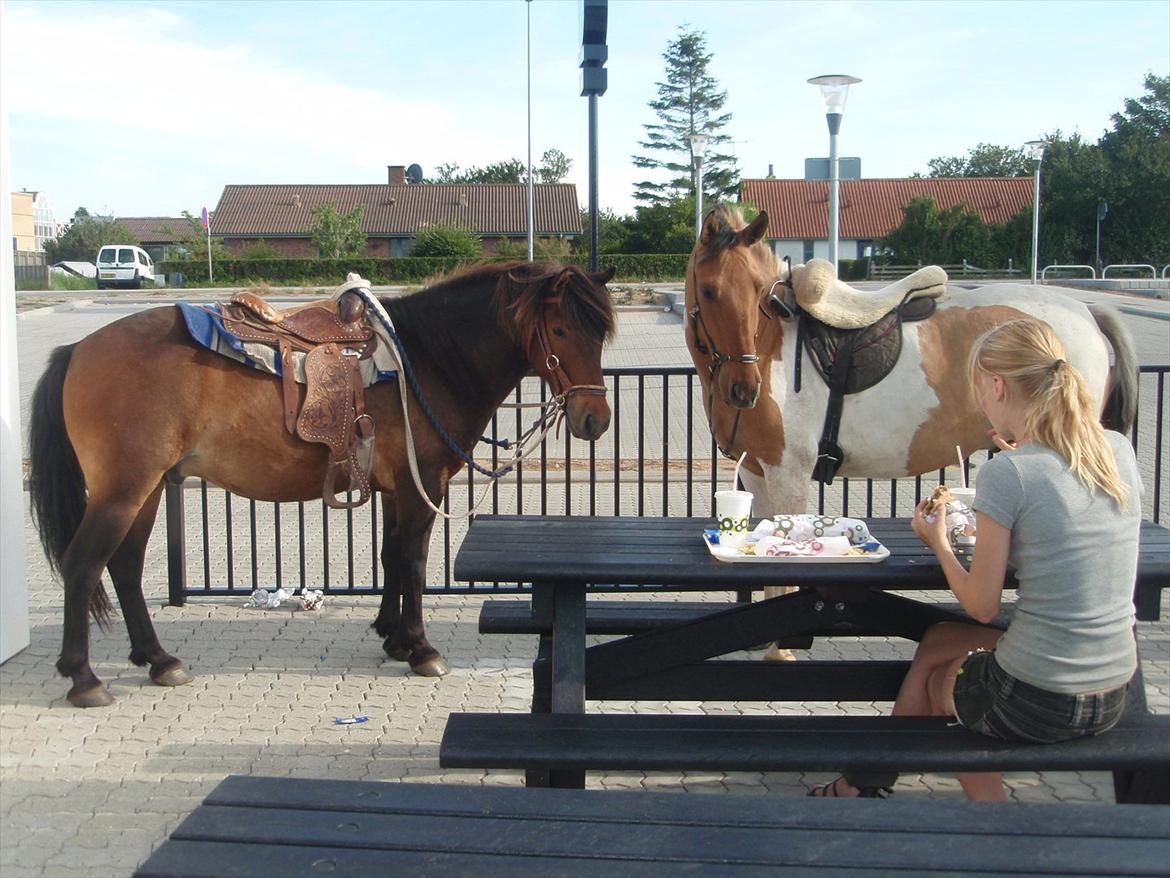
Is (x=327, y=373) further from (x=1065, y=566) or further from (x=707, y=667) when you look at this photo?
(x=1065, y=566)

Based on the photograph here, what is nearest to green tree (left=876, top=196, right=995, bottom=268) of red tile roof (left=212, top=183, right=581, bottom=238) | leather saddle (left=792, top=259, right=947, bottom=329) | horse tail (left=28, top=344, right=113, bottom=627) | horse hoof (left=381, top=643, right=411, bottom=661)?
red tile roof (left=212, top=183, right=581, bottom=238)

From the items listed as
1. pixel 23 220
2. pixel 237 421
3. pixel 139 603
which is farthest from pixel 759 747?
pixel 23 220

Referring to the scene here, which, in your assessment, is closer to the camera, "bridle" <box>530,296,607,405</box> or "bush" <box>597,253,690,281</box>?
"bridle" <box>530,296,607,405</box>

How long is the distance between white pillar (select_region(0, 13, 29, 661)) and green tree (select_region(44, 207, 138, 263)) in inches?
3233

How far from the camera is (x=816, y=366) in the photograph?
519 cm

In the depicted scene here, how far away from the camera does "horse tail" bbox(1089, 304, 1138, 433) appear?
213 inches

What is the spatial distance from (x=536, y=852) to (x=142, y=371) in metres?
3.37

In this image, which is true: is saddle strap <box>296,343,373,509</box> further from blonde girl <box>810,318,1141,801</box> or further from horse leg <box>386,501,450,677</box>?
blonde girl <box>810,318,1141,801</box>

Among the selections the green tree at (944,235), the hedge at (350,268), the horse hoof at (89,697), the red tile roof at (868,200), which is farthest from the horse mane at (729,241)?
the red tile roof at (868,200)

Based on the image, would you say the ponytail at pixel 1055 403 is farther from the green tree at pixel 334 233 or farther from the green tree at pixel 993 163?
the green tree at pixel 993 163

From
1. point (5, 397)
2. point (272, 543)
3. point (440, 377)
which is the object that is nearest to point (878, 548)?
point (440, 377)

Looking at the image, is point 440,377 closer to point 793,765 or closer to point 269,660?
point 269,660

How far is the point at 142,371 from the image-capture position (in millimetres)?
4789

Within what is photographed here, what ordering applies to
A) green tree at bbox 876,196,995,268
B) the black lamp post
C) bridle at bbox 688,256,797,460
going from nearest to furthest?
1. bridle at bbox 688,256,797,460
2. the black lamp post
3. green tree at bbox 876,196,995,268
